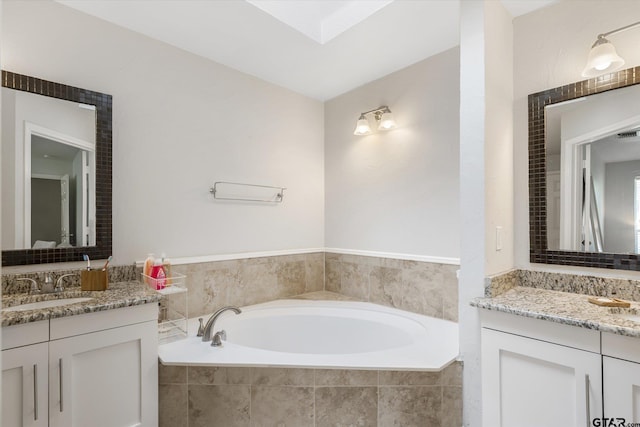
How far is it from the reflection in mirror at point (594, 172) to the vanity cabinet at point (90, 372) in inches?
88.9

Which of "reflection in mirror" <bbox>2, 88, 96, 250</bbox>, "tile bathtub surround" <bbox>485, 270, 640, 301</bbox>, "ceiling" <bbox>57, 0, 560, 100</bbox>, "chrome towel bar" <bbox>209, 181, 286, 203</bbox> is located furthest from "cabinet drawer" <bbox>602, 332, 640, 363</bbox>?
"reflection in mirror" <bbox>2, 88, 96, 250</bbox>

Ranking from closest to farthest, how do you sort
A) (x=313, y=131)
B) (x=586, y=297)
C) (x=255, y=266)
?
(x=586, y=297)
(x=255, y=266)
(x=313, y=131)

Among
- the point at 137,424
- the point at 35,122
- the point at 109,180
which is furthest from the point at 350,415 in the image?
the point at 35,122

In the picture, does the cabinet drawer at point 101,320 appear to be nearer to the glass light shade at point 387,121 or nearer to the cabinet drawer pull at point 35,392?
the cabinet drawer pull at point 35,392

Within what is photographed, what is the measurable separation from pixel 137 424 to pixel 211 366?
470mm

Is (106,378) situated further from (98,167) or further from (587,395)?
(587,395)

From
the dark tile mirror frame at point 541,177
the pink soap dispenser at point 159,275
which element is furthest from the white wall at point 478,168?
the pink soap dispenser at point 159,275

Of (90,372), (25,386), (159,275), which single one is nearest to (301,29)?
(159,275)

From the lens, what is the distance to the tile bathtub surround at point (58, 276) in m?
1.91

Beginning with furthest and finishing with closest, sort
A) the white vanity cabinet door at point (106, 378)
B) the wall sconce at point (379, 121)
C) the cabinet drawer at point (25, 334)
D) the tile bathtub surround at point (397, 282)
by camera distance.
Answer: the wall sconce at point (379, 121) < the tile bathtub surround at point (397, 282) < the white vanity cabinet door at point (106, 378) < the cabinet drawer at point (25, 334)

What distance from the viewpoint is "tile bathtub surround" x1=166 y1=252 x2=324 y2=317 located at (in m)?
2.62

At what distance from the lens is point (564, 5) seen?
1.97m

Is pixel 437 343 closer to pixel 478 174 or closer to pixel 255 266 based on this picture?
pixel 478 174

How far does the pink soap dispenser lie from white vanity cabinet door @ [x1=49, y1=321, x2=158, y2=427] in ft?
0.91
